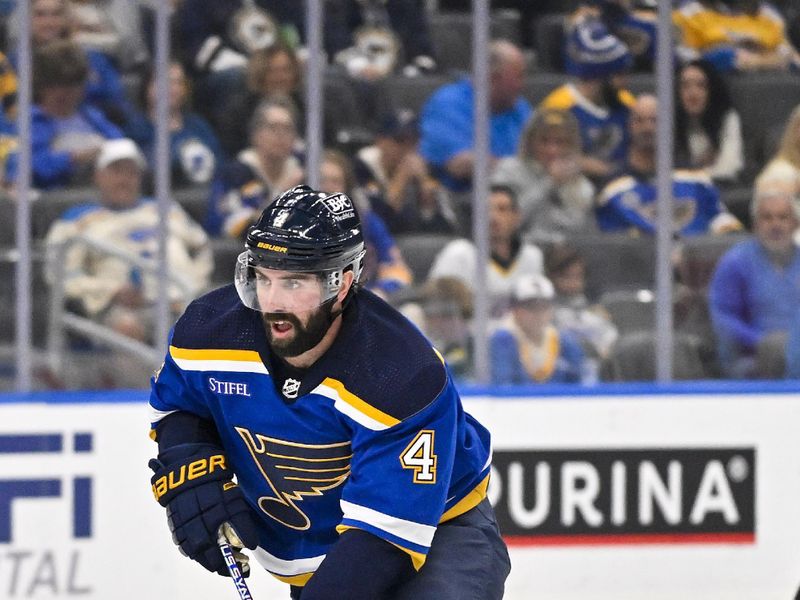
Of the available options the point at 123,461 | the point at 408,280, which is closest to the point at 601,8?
the point at 408,280

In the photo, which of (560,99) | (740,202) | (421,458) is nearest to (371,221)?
(560,99)

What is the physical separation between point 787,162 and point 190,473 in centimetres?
252

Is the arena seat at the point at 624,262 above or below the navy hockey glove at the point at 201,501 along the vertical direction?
above

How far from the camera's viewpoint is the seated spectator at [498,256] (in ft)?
15.1

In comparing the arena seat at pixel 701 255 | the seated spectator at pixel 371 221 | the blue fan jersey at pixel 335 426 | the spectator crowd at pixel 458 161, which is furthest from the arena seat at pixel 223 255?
the blue fan jersey at pixel 335 426

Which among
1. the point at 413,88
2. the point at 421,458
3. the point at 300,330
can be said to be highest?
the point at 413,88

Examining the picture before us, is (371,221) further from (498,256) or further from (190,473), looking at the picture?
(190,473)

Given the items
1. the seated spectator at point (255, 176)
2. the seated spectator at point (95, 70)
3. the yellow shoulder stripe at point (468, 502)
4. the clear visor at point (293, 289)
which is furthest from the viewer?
the seated spectator at point (255, 176)

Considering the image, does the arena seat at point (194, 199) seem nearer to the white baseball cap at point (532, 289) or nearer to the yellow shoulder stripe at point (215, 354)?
the white baseball cap at point (532, 289)

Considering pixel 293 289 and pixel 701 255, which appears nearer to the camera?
pixel 293 289

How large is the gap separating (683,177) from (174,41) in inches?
59.5

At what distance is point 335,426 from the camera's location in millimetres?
2682

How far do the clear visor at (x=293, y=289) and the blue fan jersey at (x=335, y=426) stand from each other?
0.13 metres

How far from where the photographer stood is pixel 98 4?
14.6 ft
